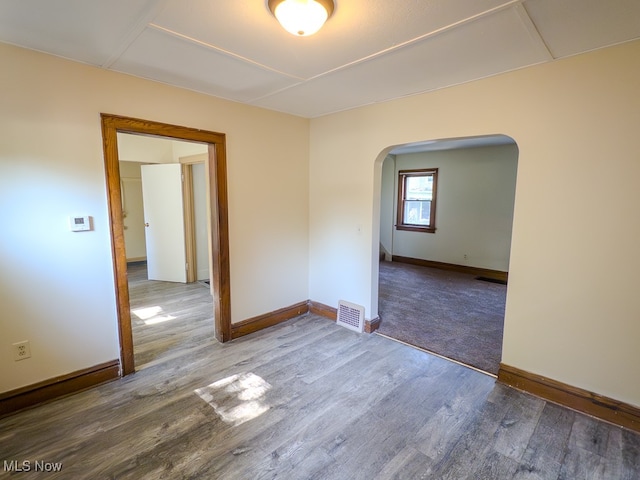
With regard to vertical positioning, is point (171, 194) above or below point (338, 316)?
above

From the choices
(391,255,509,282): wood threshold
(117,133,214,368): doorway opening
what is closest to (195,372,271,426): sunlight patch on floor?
(117,133,214,368): doorway opening

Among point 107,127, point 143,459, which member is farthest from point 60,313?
point 107,127

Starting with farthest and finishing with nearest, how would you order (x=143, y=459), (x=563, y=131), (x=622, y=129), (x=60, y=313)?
(x=60, y=313)
(x=563, y=131)
(x=622, y=129)
(x=143, y=459)

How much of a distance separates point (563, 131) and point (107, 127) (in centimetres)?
320

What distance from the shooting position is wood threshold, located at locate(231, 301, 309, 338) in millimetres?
3251

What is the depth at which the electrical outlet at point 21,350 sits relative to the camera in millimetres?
2082

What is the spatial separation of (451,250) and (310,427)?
5.26 meters

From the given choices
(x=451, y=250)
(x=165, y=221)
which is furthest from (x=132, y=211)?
(x=451, y=250)

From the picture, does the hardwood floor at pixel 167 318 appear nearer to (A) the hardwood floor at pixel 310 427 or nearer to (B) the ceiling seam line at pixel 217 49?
(A) the hardwood floor at pixel 310 427

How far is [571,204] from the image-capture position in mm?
2105

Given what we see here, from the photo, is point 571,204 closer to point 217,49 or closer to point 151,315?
point 217,49

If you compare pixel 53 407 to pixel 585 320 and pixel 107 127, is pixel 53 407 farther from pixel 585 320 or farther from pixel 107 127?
pixel 585 320

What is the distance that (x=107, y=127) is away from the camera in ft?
7.48

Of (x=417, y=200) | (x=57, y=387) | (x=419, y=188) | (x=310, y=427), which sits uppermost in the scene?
(x=419, y=188)
